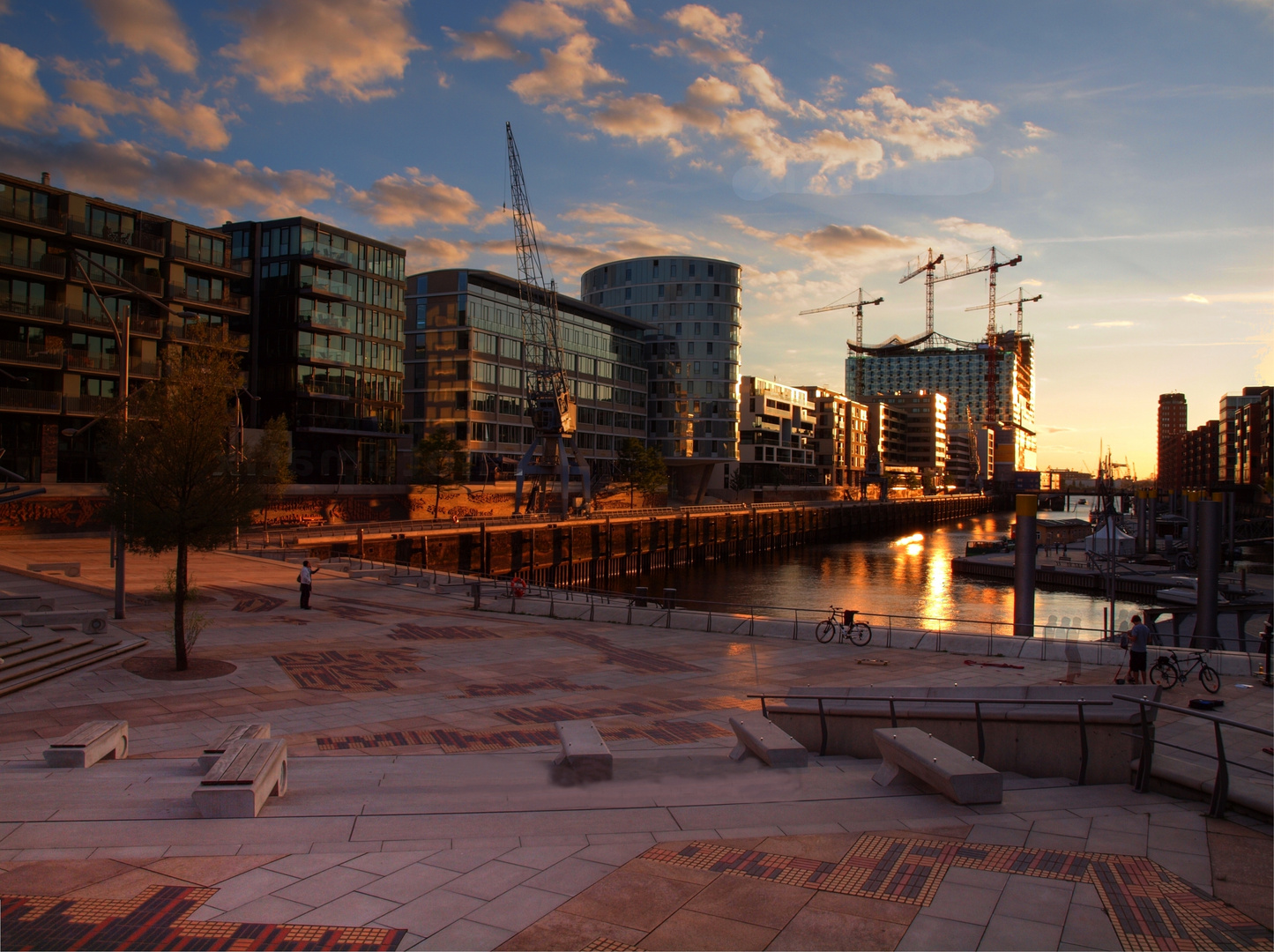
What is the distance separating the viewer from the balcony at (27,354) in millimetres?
49188

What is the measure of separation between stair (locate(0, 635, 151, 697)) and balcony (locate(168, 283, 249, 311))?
162ft

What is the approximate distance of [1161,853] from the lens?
701cm

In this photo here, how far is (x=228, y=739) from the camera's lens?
9.39m

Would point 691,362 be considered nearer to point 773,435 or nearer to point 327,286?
point 773,435

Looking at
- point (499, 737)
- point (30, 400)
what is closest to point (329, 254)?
point (30, 400)

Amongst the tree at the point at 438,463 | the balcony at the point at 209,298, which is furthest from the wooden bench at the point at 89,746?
→ the tree at the point at 438,463

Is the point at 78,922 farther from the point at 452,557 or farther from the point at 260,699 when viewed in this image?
the point at 452,557

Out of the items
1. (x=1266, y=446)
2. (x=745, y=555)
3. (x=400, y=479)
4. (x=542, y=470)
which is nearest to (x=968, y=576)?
(x=745, y=555)

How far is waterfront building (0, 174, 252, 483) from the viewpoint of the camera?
49.8m

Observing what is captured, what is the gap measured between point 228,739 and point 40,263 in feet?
183

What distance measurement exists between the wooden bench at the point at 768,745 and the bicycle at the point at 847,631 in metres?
13.6

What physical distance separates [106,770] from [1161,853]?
1076 cm

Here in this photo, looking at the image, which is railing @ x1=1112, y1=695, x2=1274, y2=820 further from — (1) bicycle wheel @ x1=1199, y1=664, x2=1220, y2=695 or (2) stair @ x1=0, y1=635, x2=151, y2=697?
(2) stair @ x1=0, y1=635, x2=151, y2=697

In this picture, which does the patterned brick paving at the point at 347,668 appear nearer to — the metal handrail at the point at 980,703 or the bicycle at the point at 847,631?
the metal handrail at the point at 980,703
